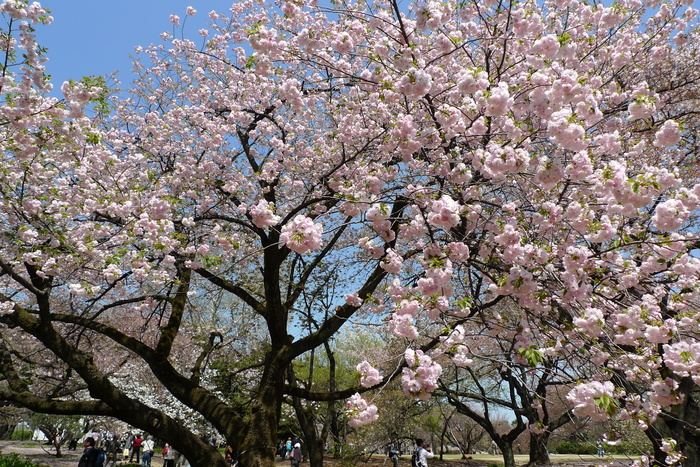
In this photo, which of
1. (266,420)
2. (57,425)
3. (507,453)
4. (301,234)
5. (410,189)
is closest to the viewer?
(301,234)

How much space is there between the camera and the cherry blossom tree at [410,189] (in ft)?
10.9

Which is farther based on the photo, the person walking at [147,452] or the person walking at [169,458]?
the person walking at [147,452]

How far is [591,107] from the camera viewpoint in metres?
3.22

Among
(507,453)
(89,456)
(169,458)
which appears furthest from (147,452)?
(507,453)

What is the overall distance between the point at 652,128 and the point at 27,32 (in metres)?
6.55

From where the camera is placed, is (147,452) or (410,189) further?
(147,452)

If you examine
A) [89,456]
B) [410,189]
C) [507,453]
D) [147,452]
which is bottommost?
[507,453]

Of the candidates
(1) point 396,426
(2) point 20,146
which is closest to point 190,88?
(2) point 20,146

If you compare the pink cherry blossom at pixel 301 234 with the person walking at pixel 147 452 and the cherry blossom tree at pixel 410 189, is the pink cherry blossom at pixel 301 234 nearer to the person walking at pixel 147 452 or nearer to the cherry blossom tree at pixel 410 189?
the cherry blossom tree at pixel 410 189

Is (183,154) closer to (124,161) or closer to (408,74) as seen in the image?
(124,161)

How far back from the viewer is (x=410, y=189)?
4133 mm

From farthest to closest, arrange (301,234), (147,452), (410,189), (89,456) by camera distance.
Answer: (147,452) → (89,456) → (410,189) → (301,234)

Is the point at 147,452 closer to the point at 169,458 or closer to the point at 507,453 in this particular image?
the point at 169,458

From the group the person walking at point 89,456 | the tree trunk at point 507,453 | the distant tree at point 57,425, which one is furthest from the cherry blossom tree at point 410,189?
the distant tree at point 57,425
